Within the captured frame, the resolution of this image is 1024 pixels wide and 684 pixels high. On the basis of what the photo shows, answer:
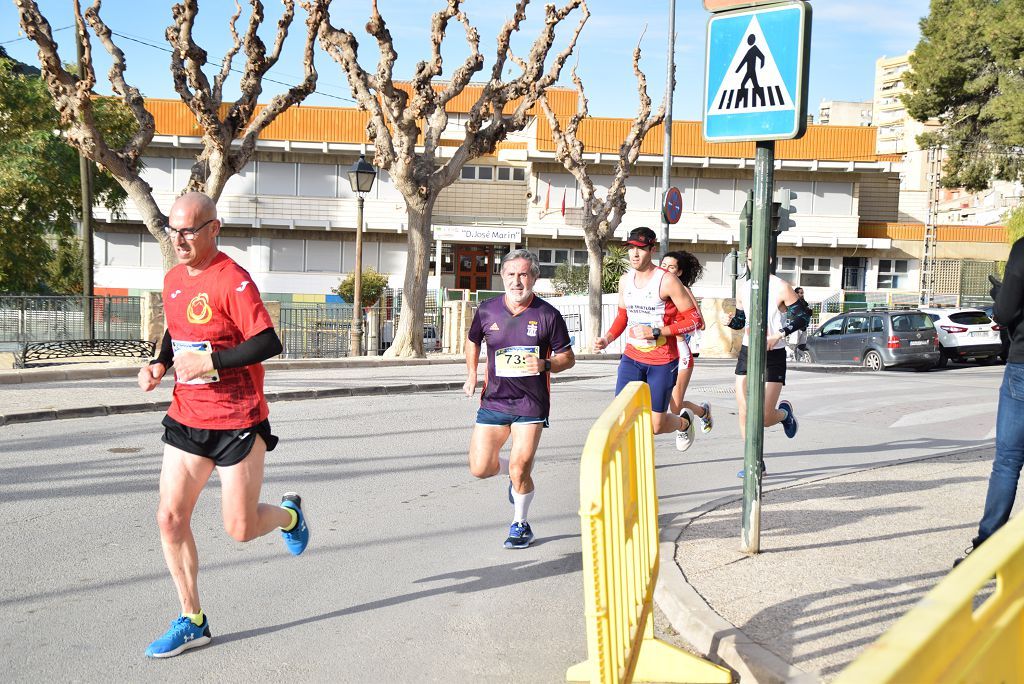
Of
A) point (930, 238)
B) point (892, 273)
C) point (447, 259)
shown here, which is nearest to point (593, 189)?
point (447, 259)

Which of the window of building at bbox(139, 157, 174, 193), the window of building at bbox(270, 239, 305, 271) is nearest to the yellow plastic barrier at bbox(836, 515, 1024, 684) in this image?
the window of building at bbox(270, 239, 305, 271)

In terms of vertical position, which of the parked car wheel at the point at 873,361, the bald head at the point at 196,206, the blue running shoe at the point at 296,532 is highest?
the bald head at the point at 196,206

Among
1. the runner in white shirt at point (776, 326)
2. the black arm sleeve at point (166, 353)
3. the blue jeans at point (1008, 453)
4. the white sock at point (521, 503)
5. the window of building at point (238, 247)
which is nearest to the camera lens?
the black arm sleeve at point (166, 353)

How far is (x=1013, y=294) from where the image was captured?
548cm

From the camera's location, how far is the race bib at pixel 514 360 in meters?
6.52

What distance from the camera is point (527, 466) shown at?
6516 mm

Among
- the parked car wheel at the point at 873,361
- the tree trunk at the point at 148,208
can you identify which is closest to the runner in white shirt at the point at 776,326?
the tree trunk at the point at 148,208

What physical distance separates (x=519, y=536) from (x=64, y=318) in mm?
19657

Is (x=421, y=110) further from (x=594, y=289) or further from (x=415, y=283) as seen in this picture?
(x=594, y=289)

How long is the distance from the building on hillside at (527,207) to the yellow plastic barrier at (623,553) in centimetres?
3996

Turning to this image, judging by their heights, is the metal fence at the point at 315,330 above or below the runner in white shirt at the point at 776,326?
below

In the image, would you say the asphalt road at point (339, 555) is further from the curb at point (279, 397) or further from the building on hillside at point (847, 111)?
the building on hillside at point (847, 111)

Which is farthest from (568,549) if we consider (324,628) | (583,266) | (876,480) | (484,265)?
(484,265)

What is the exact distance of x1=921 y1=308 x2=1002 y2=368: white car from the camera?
87.9 feet
